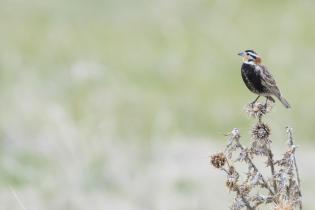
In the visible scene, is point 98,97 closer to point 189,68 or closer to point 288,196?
point 189,68

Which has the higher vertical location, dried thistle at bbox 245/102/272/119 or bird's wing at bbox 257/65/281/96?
bird's wing at bbox 257/65/281/96

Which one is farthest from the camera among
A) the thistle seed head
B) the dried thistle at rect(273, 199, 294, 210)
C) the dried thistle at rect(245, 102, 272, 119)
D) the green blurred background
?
the green blurred background

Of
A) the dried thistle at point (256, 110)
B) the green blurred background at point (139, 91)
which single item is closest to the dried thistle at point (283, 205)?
the dried thistle at point (256, 110)

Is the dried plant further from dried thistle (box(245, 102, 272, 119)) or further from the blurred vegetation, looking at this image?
the blurred vegetation

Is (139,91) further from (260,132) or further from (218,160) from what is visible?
(218,160)

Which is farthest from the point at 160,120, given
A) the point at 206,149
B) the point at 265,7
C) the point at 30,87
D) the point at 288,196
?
the point at 288,196

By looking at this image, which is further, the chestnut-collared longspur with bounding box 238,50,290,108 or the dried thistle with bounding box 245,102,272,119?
the chestnut-collared longspur with bounding box 238,50,290,108

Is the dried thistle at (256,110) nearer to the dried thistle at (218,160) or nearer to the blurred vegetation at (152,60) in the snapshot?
the dried thistle at (218,160)

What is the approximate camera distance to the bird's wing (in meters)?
10.3

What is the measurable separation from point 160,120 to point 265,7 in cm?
527

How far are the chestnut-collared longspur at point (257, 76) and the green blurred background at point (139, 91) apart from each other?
1181cm

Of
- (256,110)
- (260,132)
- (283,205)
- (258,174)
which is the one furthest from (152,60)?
(283,205)

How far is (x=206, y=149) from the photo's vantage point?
2575cm

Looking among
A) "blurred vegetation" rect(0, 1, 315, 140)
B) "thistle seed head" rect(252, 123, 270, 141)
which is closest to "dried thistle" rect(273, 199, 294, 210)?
"thistle seed head" rect(252, 123, 270, 141)
